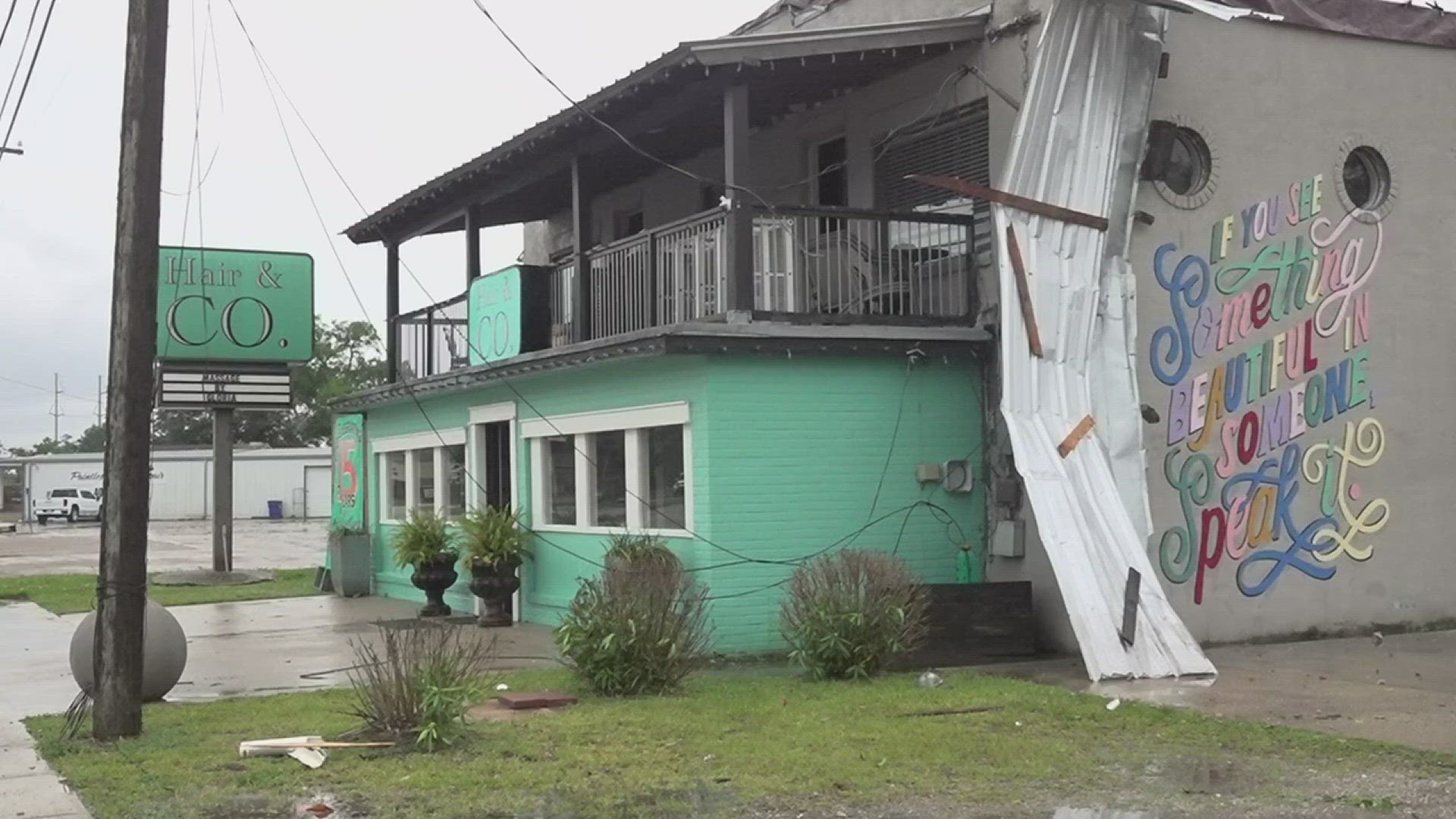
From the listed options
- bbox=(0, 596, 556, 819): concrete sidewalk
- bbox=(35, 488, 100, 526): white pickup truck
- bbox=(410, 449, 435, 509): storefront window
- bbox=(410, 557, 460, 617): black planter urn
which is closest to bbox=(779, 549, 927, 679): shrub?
bbox=(0, 596, 556, 819): concrete sidewalk

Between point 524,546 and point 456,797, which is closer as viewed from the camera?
point 456,797

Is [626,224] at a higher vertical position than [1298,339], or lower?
higher

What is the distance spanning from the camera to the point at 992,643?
13.2 m

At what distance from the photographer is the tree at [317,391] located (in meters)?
87.0

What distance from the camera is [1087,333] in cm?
1348

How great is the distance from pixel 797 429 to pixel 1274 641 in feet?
16.4

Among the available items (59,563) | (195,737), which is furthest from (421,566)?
(59,563)

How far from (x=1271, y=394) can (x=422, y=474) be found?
11.7 m

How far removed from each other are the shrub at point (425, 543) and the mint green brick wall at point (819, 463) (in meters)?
5.97

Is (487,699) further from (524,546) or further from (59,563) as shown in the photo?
(59,563)

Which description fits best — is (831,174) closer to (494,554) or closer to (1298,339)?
(1298,339)

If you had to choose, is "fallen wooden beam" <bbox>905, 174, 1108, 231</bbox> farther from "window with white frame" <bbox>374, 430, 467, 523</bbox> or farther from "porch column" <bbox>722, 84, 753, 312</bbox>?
"window with white frame" <bbox>374, 430, 467, 523</bbox>

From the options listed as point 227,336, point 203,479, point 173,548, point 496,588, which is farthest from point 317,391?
point 496,588

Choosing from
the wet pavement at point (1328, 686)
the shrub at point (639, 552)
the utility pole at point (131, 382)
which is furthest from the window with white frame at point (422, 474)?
the utility pole at point (131, 382)
